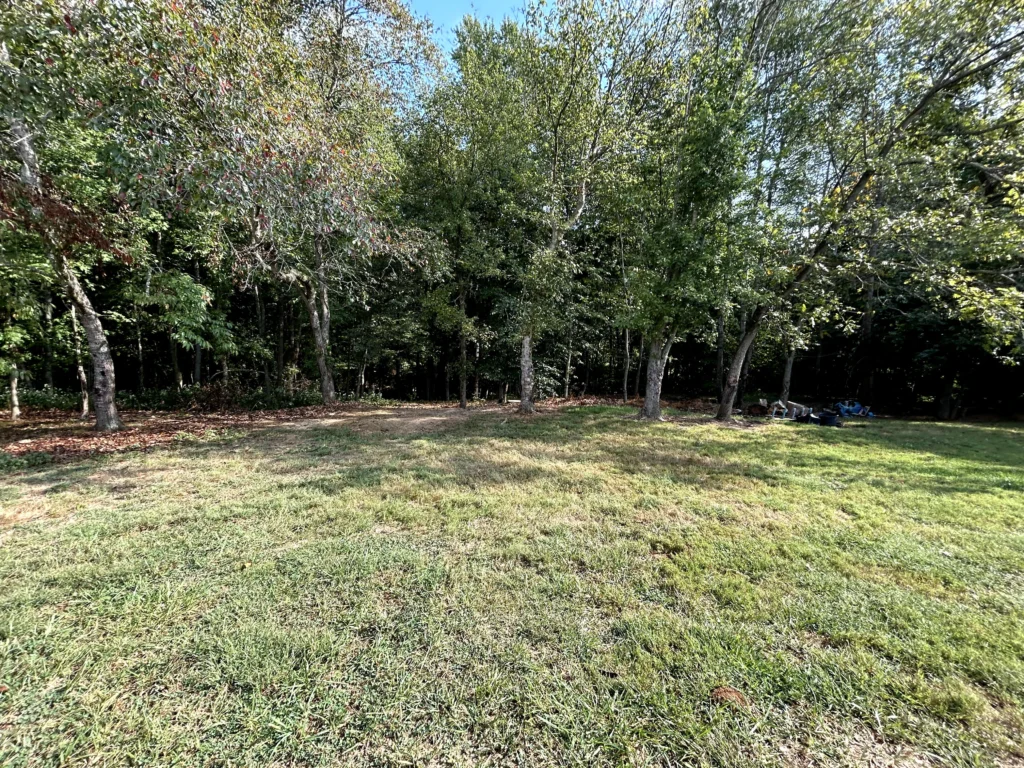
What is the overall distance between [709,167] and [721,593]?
747cm

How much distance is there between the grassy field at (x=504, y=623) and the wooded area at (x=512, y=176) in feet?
9.53

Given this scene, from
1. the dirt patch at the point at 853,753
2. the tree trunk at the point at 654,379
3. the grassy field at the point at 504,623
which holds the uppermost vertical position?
the tree trunk at the point at 654,379

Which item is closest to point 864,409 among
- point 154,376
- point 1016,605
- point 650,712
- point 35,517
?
point 1016,605

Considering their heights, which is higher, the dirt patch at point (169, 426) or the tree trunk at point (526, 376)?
the tree trunk at point (526, 376)

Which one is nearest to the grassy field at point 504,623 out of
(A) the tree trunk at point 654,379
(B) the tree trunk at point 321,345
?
(A) the tree trunk at point 654,379

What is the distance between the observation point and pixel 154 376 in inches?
539

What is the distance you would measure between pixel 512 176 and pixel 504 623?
10.6 m

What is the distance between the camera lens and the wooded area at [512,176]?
3275mm

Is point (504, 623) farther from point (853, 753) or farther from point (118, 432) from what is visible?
point (118, 432)

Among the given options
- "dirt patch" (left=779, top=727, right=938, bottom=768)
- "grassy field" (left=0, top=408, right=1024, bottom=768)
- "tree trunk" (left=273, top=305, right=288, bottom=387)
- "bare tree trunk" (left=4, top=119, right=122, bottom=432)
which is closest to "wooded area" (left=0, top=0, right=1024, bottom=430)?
"bare tree trunk" (left=4, top=119, right=122, bottom=432)

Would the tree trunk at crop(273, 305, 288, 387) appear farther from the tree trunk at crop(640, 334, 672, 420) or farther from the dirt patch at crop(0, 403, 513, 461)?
the tree trunk at crop(640, 334, 672, 420)

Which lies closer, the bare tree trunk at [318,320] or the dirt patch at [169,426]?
the dirt patch at [169,426]

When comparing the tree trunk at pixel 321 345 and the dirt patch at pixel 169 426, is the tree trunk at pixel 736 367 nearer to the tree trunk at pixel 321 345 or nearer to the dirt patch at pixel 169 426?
the dirt patch at pixel 169 426

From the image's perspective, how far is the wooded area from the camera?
3275mm
